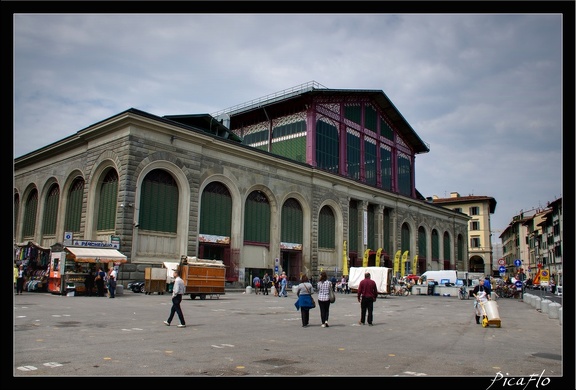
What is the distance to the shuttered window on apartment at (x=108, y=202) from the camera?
33281 millimetres

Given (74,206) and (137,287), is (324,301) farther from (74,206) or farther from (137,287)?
(74,206)

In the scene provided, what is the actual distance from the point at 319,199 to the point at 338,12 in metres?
42.9

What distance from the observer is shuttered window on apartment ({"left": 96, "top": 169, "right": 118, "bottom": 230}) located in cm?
3328

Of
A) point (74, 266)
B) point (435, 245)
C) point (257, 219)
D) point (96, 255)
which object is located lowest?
point (74, 266)

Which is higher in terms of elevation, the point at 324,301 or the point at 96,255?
the point at 96,255

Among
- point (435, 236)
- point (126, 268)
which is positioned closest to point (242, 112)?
point (126, 268)

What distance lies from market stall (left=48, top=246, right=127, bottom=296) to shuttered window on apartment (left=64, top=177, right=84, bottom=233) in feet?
28.2

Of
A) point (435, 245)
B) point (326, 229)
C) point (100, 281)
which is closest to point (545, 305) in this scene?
point (100, 281)

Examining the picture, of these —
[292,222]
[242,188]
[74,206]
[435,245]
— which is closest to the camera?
[74,206]

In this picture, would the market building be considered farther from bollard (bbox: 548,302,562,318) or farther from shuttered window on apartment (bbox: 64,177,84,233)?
bollard (bbox: 548,302,562,318)

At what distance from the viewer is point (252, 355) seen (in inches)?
375

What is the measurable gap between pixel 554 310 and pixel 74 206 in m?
32.8

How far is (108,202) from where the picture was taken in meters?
33.9
